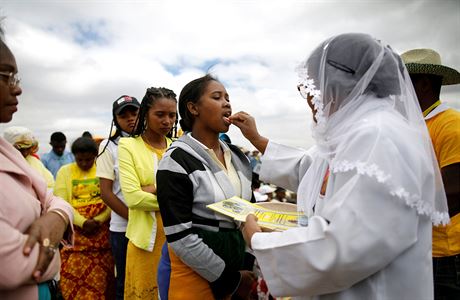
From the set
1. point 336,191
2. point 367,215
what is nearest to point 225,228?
point 336,191

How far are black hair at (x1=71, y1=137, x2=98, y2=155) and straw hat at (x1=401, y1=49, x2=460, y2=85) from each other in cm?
326

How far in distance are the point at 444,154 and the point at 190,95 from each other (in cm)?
181

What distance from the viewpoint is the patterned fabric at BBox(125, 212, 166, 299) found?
2647 mm

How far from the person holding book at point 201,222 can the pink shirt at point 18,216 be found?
592mm

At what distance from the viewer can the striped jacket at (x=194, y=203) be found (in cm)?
187

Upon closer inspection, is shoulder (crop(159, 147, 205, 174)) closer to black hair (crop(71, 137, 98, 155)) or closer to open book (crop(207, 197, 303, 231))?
open book (crop(207, 197, 303, 231))

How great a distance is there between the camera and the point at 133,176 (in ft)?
9.02

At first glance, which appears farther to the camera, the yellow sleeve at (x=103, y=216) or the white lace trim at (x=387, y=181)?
the yellow sleeve at (x=103, y=216)

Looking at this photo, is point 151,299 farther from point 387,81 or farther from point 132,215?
point 387,81

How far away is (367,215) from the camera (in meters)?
1.16

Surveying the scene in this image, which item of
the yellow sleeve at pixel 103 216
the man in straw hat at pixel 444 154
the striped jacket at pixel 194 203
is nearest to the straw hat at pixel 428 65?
the man in straw hat at pixel 444 154

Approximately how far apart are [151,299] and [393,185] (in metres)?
2.26

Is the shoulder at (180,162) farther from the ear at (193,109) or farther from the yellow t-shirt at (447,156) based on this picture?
the yellow t-shirt at (447,156)

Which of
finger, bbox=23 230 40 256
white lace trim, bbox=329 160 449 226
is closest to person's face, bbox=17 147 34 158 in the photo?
finger, bbox=23 230 40 256
